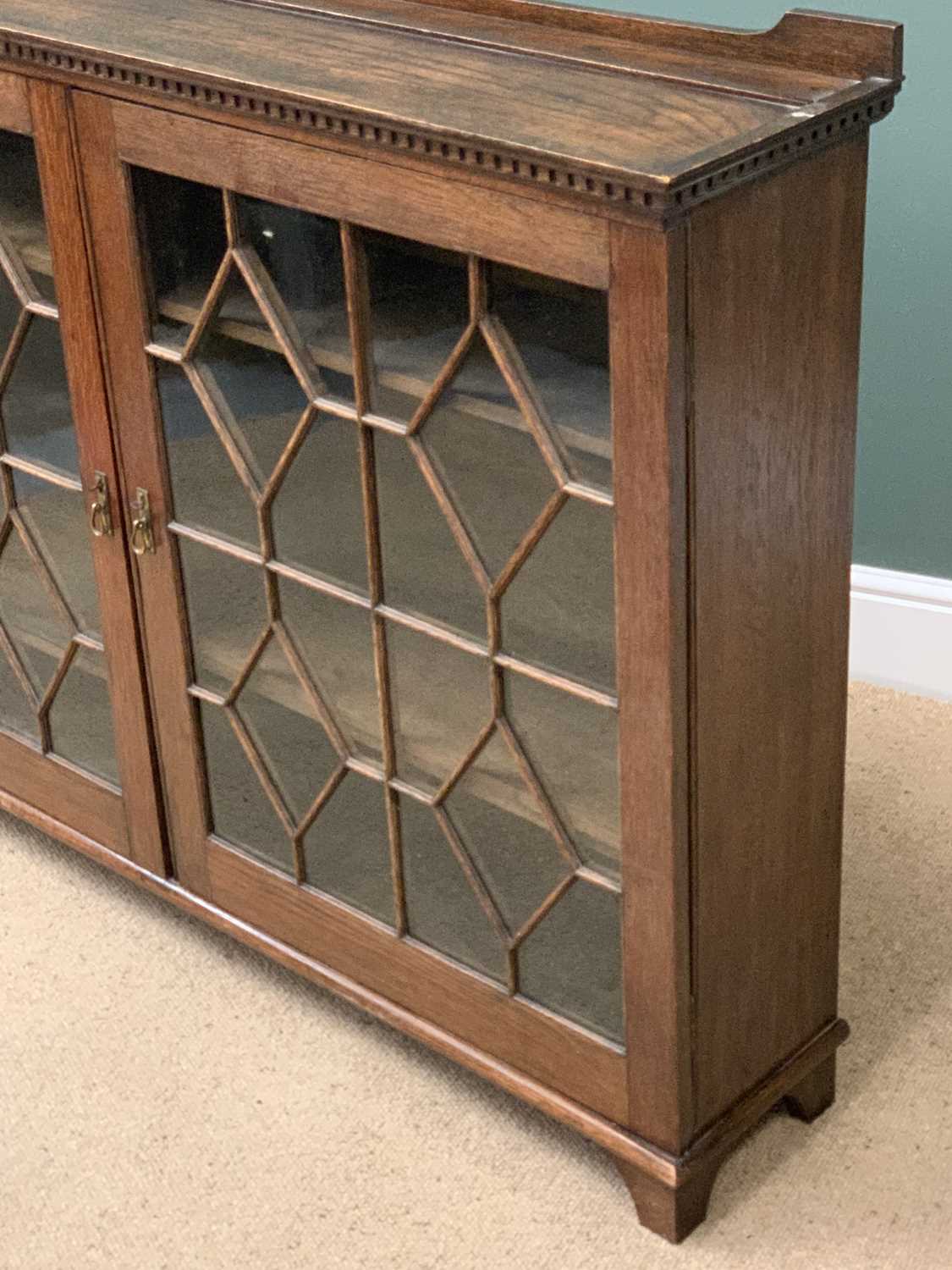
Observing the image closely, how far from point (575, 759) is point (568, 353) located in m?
0.34

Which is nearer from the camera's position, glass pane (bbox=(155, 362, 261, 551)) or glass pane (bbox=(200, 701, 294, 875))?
glass pane (bbox=(155, 362, 261, 551))

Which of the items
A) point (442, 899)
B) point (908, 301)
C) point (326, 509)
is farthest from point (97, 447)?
point (908, 301)

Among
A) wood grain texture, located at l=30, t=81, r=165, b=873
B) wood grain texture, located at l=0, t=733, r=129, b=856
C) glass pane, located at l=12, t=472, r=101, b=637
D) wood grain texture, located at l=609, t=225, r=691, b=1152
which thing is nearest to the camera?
wood grain texture, located at l=609, t=225, r=691, b=1152

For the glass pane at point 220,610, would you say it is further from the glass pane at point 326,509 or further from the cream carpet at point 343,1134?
the cream carpet at point 343,1134

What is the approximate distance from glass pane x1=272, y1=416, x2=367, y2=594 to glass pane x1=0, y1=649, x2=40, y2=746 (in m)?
0.51

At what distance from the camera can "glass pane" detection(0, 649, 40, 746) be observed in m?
1.97

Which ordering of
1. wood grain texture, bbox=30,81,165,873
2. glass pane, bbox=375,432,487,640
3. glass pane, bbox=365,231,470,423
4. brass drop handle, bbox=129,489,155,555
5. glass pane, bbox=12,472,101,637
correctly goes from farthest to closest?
1. glass pane, bbox=12,472,101,637
2. brass drop handle, bbox=129,489,155,555
3. wood grain texture, bbox=30,81,165,873
4. glass pane, bbox=375,432,487,640
5. glass pane, bbox=365,231,470,423

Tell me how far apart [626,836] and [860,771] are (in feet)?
2.64

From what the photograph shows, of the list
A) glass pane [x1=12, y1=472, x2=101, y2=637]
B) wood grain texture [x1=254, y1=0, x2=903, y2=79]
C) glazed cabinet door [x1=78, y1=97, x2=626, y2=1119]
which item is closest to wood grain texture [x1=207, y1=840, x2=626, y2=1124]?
glazed cabinet door [x1=78, y1=97, x2=626, y2=1119]

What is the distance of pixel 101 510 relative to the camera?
1710mm

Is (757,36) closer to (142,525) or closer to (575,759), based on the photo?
Answer: (575,759)

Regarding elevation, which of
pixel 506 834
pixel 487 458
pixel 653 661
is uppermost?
pixel 487 458

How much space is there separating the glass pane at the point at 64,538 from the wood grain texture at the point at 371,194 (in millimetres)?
400

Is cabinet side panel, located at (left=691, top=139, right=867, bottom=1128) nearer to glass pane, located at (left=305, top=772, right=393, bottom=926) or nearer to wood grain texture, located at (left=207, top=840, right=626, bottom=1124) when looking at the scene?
wood grain texture, located at (left=207, top=840, right=626, bottom=1124)
